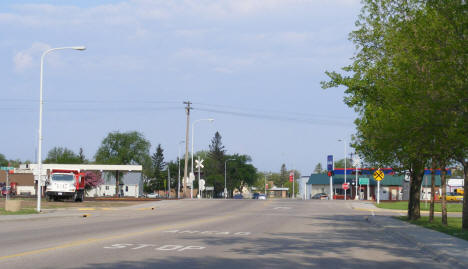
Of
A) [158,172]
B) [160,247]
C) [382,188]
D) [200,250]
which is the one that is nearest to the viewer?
[200,250]

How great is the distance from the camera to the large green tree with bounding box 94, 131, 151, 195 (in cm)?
14275

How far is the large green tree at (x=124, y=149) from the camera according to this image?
14275 cm

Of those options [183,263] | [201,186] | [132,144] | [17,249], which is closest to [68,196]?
[201,186]

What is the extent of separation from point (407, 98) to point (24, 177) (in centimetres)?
13389

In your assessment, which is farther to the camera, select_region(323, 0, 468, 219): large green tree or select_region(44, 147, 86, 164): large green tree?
select_region(44, 147, 86, 164): large green tree

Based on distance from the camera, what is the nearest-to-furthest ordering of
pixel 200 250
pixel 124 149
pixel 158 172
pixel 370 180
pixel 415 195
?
pixel 200 250
pixel 415 195
pixel 370 180
pixel 124 149
pixel 158 172

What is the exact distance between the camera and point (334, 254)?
1516 cm

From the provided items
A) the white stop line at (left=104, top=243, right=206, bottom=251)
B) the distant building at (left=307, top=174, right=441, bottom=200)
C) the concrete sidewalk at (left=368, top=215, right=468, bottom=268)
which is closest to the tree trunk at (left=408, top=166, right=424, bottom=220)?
the concrete sidewalk at (left=368, top=215, right=468, bottom=268)

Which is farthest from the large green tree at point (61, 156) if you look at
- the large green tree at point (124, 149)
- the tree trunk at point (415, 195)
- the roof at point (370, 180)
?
the tree trunk at point (415, 195)

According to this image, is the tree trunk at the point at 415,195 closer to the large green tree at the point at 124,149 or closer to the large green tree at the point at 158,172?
the large green tree at the point at 124,149

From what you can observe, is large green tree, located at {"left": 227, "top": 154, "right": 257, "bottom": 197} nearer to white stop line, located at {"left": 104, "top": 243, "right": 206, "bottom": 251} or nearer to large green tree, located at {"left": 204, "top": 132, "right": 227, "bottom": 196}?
large green tree, located at {"left": 204, "top": 132, "right": 227, "bottom": 196}

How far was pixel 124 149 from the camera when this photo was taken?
143m

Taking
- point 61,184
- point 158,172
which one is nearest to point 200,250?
point 61,184

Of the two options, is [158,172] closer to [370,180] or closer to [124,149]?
[124,149]
